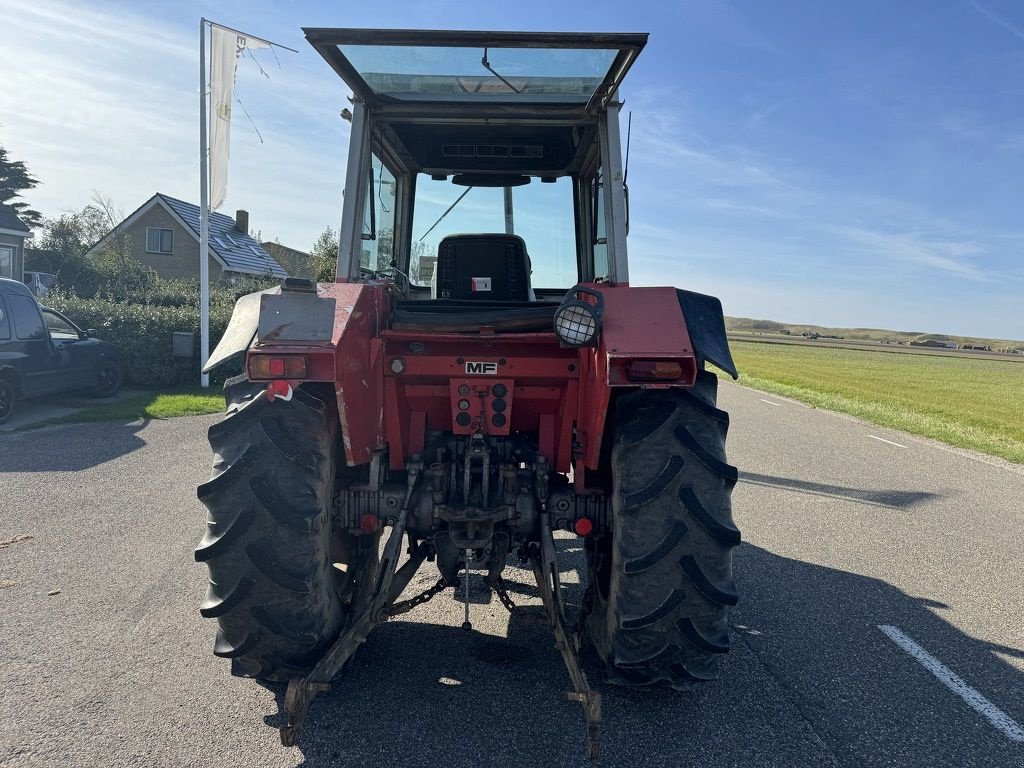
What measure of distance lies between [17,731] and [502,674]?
209 centimetres

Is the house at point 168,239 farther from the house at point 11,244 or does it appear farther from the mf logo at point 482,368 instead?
the mf logo at point 482,368

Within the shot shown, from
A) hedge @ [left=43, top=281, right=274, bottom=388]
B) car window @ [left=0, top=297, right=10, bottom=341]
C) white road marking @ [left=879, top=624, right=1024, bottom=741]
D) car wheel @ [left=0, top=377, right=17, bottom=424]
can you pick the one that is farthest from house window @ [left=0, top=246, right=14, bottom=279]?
white road marking @ [left=879, top=624, right=1024, bottom=741]

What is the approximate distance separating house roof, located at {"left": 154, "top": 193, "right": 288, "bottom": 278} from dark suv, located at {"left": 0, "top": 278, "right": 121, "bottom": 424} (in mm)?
22107

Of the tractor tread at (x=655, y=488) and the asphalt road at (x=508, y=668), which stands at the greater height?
the tractor tread at (x=655, y=488)

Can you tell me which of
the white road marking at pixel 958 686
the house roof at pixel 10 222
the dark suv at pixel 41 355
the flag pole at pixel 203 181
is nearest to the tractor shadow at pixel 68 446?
the dark suv at pixel 41 355

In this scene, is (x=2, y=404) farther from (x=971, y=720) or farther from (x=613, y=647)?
(x=971, y=720)

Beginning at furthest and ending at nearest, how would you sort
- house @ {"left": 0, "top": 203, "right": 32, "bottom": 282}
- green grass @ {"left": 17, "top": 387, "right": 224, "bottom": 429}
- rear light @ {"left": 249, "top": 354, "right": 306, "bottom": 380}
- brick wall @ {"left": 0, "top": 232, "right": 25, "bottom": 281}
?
brick wall @ {"left": 0, "top": 232, "right": 25, "bottom": 281} < house @ {"left": 0, "top": 203, "right": 32, "bottom": 282} < green grass @ {"left": 17, "top": 387, "right": 224, "bottom": 429} < rear light @ {"left": 249, "top": 354, "right": 306, "bottom": 380}

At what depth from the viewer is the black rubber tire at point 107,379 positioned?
12.6 metres

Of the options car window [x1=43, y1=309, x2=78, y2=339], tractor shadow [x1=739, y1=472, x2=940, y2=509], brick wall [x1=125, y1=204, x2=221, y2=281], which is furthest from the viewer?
brick wall [x1=125, y1=204, x2=221, y2=281]

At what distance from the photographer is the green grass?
422 inches

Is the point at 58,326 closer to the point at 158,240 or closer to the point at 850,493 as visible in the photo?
the point at 850,493

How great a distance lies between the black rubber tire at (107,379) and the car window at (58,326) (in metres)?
0.71

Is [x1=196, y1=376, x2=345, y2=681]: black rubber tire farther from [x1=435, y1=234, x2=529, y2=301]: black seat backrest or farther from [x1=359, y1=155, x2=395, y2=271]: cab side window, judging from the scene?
[x1=435, y1=234, x2=529, y2=301]: black seat backrest

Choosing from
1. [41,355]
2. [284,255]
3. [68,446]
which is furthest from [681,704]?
[284,255]
